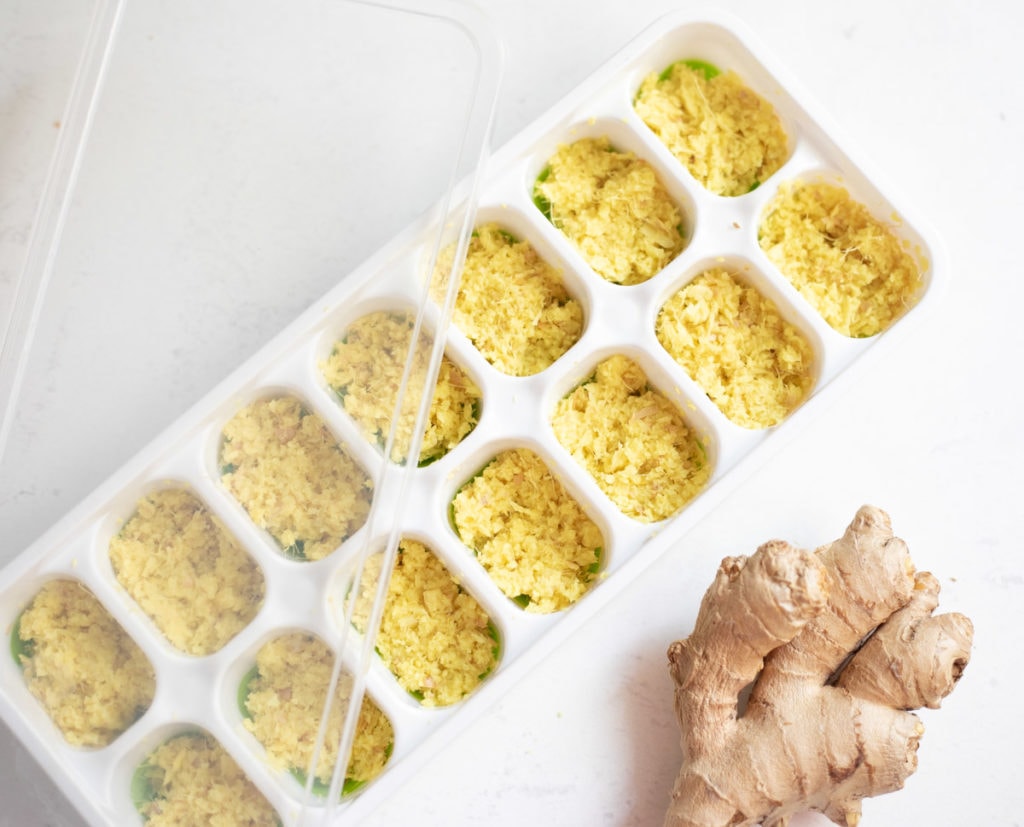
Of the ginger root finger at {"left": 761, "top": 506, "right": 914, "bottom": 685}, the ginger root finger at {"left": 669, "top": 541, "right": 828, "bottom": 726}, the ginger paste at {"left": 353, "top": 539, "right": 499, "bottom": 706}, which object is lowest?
the ginger root finger at {"left": 761, "top": 506, "right": 914, "bottom": 685}

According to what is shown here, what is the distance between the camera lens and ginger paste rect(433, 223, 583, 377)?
1489 mm

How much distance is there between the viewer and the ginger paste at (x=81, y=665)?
4.39ft

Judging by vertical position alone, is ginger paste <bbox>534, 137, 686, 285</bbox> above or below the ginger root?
above

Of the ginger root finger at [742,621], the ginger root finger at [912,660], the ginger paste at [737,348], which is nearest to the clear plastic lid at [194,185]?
the ginger paste at [737,348]

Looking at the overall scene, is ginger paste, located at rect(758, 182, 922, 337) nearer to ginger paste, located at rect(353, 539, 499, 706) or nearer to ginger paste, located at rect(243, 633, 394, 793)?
ginger paste, located at rect(353, 539, 499, 706)

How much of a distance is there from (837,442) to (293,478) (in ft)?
2.77

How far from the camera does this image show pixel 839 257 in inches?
59.7

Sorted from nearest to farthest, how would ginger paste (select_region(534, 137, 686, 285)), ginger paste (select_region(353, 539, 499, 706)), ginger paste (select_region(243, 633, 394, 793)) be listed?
ginger paste (select_region(243, 633, 394, 793)), ginger paste (select_region(353, 539, 499, 706)), ginger paste (select_region(534, 137, 686, 285))

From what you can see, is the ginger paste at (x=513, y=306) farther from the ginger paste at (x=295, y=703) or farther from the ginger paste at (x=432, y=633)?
the ginger paste at (x=295, y=703)

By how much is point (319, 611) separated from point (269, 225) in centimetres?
56

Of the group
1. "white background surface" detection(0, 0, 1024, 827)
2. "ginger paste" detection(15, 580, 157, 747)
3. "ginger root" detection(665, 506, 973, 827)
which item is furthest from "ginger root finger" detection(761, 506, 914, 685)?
"ginger paste" detection(15, 580, 157, 747)

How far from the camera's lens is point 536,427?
144cm

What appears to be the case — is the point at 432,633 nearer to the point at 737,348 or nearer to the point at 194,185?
the point at 737,348

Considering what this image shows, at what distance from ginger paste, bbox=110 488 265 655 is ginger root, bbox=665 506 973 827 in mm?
629
